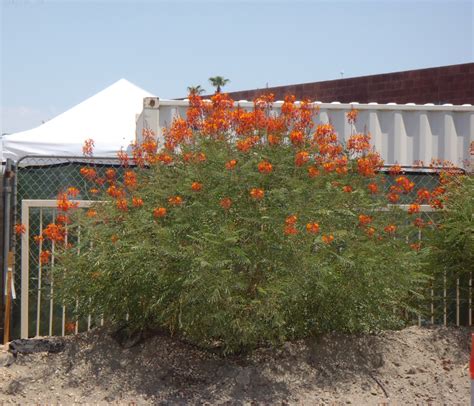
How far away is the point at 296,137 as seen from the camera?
226 inches

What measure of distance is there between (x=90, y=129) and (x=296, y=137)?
20.7 ft

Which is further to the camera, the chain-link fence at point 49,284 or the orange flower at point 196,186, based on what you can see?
the chain-link fence at point 49,284

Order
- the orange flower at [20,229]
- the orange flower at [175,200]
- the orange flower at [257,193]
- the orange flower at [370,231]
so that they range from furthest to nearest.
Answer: the orange flower at [20,229], the orange flower at [370,231], the orange flower at [175,200], the orange flower at [257,193]

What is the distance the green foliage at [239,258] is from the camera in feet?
17.6

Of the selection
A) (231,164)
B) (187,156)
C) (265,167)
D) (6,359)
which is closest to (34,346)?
(6,359)

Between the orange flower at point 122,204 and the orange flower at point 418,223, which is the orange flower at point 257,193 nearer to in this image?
the orange flower at point 122,204

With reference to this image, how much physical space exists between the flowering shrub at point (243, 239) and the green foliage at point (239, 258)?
0.03 feet

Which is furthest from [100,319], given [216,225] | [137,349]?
[216,225]

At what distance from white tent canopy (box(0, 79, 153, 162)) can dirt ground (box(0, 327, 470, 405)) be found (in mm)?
4396

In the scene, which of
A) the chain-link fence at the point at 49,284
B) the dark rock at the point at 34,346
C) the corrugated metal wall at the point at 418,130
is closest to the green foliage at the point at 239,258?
the dark rock at the point at 34,346

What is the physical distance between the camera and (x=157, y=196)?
592 centimetres

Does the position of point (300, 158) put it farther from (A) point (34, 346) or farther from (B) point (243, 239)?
(A) point (34, 346)

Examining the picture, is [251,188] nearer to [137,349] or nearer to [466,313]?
[137,349]

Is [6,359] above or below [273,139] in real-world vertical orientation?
below
